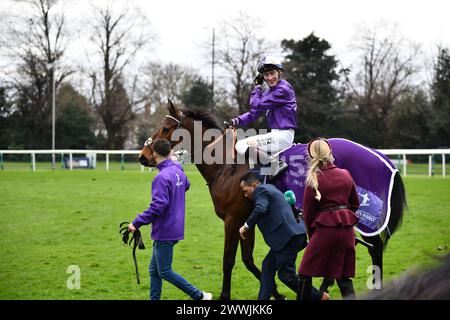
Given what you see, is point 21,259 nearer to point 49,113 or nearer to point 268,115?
point 268,115

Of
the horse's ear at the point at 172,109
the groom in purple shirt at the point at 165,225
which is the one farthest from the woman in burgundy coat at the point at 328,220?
the horse's ear at the point at 172,109

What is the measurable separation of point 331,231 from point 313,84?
3761cm

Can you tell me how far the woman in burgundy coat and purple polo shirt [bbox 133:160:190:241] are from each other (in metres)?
1.38

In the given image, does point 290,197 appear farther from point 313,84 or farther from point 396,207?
point 313,84

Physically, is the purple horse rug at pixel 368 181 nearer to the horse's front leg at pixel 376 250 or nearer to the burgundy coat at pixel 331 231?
the horse's front leg at pixel 376 250

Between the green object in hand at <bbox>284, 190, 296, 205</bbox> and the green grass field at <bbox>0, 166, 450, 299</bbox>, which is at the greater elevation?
the green object in hand at <bbox>284, 190, 296, 205</bbox>

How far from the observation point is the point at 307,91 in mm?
39781

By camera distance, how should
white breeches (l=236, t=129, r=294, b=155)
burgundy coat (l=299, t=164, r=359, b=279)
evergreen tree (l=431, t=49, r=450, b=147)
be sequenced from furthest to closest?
1. evergreen tree (l=431, t=49, r=450, b=147)
2. white breeches (l=236, t=129, r=294, b=155)
3. burgundy coat (l=299, t=164, r=359, b=279)

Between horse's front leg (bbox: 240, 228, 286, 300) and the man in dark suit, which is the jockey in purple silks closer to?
horse's front leg (bbox: 240, 228, 286, 300)

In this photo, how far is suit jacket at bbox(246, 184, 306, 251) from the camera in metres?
4.70

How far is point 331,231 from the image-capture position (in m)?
4.14

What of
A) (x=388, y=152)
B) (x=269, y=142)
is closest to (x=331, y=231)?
(x=269, y=142)

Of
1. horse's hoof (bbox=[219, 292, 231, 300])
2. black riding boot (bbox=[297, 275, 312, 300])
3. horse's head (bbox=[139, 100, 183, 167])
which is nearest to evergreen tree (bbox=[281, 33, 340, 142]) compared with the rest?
horse's head (bbox=[139, 100, 183, 167])

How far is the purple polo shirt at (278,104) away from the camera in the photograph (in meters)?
5.87
